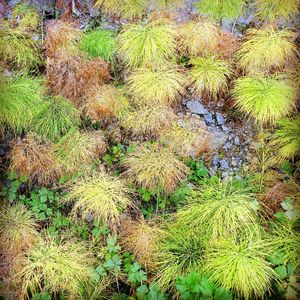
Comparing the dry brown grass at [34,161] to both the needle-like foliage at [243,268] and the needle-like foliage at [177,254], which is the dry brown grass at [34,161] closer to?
the needle-like foliage at [177,254]

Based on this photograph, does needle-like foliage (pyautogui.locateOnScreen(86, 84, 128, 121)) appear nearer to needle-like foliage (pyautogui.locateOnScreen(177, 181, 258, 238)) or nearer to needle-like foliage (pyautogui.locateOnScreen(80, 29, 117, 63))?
needle-like foliage (pyautogui.locateOnScreen(80, 29, 117, 63))

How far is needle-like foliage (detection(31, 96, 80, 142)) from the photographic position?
365 centimetres

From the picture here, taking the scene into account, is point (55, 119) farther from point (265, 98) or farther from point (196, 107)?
point (265, 98)

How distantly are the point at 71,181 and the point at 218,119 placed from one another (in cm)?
173

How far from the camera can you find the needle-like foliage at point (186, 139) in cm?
357

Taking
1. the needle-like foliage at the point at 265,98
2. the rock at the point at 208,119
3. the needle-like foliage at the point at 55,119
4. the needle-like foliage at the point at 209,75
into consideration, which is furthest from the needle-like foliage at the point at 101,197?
the needle-like foliage at the point at 265,98

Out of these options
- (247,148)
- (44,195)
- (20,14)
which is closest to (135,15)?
(20,14)

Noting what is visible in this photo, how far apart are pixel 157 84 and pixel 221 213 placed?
157 centimetres

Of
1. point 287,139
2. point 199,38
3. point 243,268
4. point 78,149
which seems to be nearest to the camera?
point 243,268

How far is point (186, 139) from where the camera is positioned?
3.57 m

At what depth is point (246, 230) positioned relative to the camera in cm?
284

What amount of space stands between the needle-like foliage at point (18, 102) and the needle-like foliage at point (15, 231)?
3.09 ft

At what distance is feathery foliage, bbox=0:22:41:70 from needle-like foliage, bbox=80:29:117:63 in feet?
1.86

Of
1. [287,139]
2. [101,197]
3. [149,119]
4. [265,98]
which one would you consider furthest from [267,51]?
[101,197]
